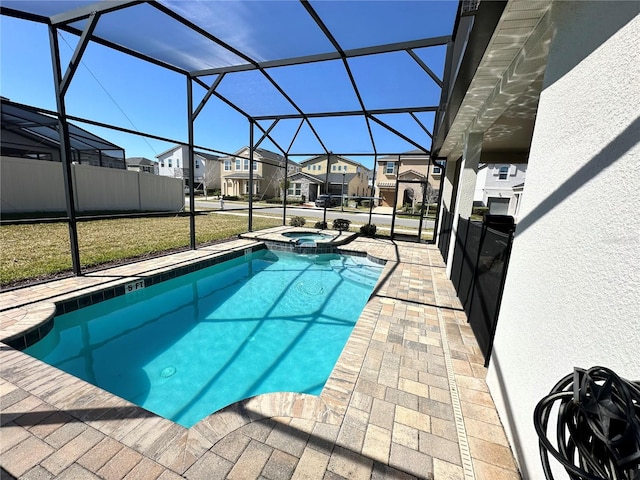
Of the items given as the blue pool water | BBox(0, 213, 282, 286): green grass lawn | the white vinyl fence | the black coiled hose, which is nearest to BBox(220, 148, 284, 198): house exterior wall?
the white vinyl fence

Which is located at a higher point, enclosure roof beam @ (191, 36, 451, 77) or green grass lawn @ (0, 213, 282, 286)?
enclosure roof beam @ (191, 36, 451, 77)

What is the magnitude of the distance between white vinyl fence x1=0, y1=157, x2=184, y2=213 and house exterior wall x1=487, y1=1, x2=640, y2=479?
600 inches

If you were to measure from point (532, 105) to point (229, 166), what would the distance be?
33.6 m

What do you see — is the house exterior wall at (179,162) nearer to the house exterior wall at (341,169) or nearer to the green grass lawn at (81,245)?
the house exterior wall at (341,169)

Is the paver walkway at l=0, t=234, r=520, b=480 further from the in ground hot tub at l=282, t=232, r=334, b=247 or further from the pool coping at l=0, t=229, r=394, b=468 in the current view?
the in ground hot tub at l=282, t=232, r=334, b=247

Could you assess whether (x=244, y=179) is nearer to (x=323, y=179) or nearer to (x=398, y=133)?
(x=323, y=179)

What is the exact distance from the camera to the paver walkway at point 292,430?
1833 mm

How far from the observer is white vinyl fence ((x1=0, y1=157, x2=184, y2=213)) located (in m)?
11.9

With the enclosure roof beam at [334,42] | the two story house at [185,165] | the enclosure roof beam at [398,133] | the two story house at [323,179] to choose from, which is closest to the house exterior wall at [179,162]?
the two story house at [185,165]

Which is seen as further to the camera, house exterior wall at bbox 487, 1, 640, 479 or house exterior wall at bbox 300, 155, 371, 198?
house exterior wall at bbox 300, 155, 371, 198

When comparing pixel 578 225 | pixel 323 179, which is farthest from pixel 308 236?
pixel 323 179

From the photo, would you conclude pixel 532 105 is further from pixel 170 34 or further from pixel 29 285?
pixel 29 285

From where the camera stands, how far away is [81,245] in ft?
25.7

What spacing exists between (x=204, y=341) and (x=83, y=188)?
1467cm
